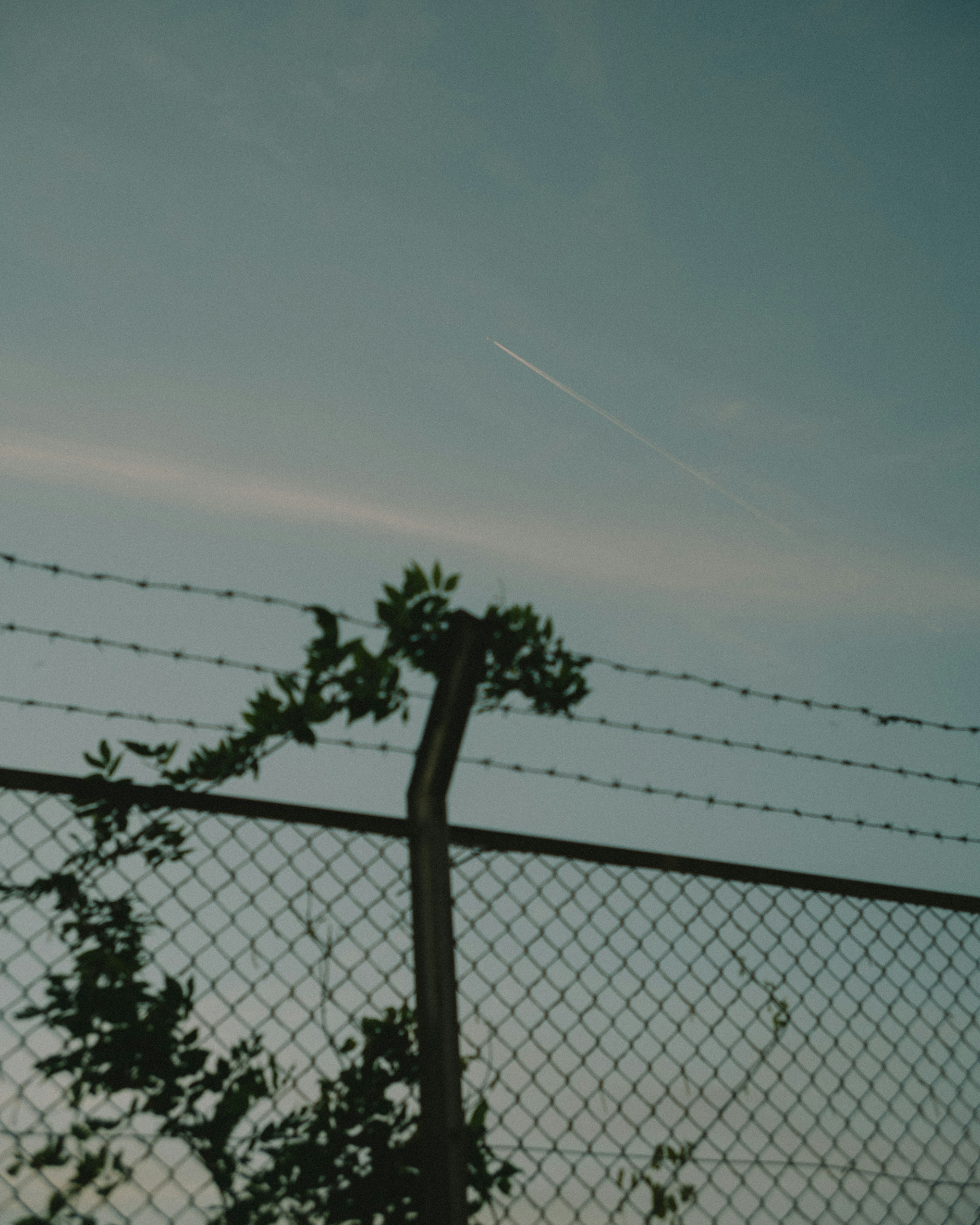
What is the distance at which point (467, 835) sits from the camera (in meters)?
2.04

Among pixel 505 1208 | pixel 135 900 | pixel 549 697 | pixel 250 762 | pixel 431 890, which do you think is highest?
pixel 549 697

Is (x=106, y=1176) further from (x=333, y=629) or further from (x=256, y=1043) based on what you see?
(x=333, y=629)

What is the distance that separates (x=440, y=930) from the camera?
1799 mm

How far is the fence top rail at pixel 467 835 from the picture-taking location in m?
1.85

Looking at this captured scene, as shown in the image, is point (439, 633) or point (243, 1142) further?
point (439, 633)

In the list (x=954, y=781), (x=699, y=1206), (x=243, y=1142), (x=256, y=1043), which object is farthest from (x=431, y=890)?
(x=954, y=781)

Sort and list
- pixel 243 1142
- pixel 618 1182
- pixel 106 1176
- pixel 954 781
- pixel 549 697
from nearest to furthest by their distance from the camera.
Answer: pixel 106 1176 → pixel 243 1142 → pixel 618 1182 → pixel 549 697 → pixel 954 781

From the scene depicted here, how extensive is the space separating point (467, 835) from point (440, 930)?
276 mm

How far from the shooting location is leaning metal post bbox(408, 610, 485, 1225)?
5.44ft

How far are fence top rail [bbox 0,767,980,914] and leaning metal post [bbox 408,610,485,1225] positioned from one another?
0.30ft

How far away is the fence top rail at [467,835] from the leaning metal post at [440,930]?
9 centimetres

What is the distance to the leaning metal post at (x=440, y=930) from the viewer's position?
1.66m

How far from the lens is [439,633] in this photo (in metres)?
2.02

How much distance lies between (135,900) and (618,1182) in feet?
3.79
